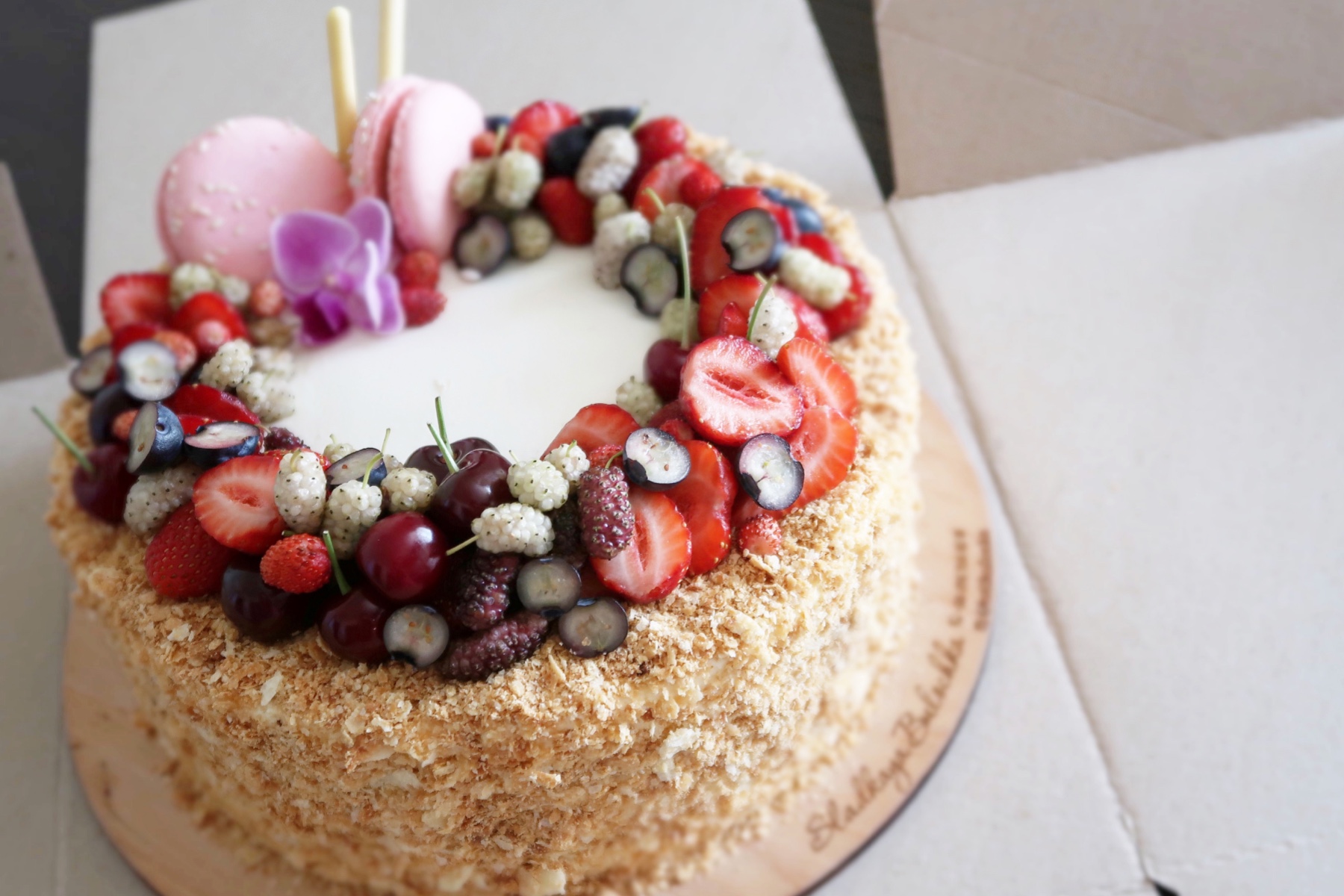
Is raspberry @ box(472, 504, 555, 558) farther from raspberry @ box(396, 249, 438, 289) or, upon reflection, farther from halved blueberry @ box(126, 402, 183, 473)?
raspberry @ box(396, 249, 438, 289)

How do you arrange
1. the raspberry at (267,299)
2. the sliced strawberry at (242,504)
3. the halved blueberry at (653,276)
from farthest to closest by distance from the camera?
the raspberry at (267,299), the halved blueberry at (653,276), the sliced strawberry at (242,504)

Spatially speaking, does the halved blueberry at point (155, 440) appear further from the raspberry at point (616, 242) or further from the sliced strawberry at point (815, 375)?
the sliced strawberry at point (815, 375)

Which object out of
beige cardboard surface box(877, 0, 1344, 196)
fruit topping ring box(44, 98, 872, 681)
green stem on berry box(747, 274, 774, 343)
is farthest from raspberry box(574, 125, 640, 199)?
beige cardboard surface box(877, 0, 1344, 196)

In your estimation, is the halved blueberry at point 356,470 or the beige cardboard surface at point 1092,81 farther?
the beige cardboard surface at point 1092,81

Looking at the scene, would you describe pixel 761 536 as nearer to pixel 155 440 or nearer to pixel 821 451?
pixel 821 451

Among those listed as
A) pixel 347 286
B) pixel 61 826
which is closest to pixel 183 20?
pixel 347 286

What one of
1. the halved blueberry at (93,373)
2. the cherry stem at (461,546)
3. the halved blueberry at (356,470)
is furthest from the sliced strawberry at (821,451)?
the halved blueberry at (93,373)
